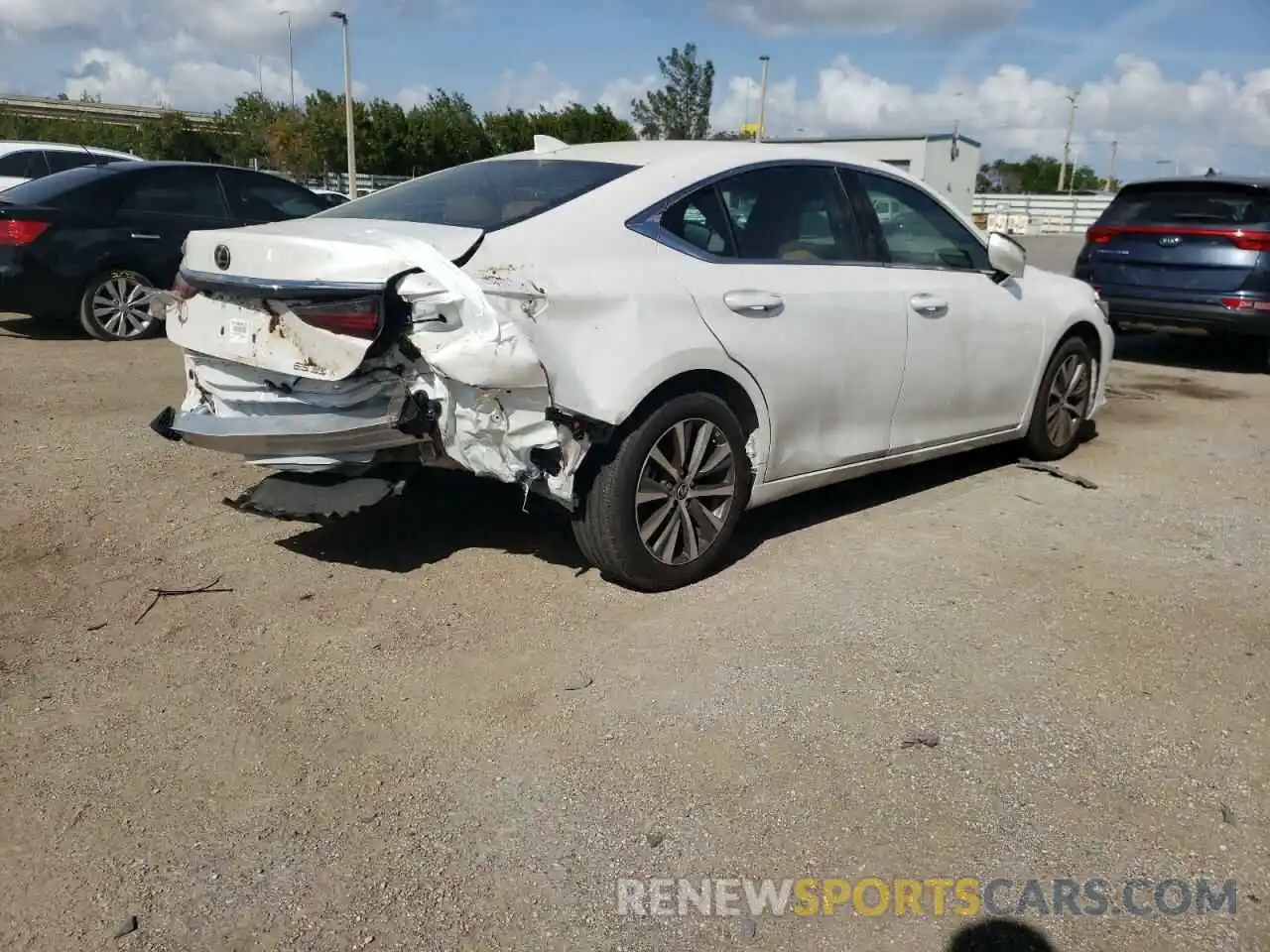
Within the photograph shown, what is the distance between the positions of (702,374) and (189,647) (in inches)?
79.0

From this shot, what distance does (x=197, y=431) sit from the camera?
12.9 feet

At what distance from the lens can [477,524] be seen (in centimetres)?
481

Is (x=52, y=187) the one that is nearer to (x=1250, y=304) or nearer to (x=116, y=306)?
(x=116, y=306)

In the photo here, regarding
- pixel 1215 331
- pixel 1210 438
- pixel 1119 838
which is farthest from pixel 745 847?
pixel 1215 331

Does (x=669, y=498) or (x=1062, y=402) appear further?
(x=1062, y=402)

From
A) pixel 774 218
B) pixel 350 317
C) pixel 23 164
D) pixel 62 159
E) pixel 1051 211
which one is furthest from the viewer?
pixel 1051 211

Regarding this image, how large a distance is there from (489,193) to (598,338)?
3.06ft

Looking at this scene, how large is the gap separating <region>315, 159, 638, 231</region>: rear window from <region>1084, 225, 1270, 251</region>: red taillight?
6655 millimetres

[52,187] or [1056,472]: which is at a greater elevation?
[52,187]

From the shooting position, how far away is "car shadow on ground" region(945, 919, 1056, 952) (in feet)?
7.72

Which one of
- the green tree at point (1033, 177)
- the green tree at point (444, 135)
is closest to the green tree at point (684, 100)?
the green tree at point (444, 135)

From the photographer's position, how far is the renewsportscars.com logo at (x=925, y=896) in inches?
96.9

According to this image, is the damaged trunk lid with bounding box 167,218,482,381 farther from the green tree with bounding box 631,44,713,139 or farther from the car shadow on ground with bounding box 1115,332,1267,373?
the green tree with bounding box 631,44,713,139

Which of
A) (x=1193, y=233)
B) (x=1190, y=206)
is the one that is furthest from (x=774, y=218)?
(x=1190, y=206)
